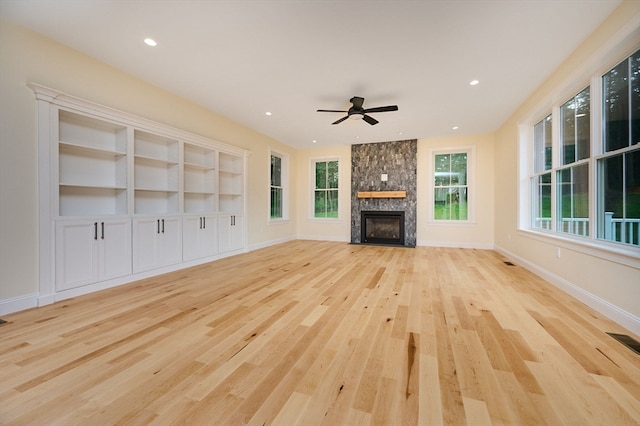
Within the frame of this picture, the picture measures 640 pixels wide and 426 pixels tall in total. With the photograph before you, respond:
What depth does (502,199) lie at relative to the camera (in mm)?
5496

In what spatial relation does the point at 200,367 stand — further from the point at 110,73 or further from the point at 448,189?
the point at 448,189

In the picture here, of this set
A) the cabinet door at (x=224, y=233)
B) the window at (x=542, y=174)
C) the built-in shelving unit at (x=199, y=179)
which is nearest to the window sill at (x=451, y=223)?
the window at (x=542, y=174)

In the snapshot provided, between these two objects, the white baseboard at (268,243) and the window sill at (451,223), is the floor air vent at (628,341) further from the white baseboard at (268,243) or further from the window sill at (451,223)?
the white baseboard at (268,243)

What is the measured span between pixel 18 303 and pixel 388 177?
6975 millimetres

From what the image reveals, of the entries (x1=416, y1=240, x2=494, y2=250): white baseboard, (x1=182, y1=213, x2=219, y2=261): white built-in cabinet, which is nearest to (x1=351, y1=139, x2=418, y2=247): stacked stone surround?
(x1=416, y1=240, x2=494, y2=250): white baseboard

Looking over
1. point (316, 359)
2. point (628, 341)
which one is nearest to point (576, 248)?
point (628, 341)

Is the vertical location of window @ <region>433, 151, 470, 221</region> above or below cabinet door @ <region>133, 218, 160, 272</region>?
above

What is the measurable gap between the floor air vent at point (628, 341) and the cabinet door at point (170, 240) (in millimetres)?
5153

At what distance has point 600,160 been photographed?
2592 mm

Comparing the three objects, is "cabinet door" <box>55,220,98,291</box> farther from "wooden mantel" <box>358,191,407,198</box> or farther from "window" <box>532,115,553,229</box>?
"window" <box>532,115,553,229</box>

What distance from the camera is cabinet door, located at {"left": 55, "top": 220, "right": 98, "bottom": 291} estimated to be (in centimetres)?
278

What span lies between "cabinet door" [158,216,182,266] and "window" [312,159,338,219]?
4.42 metres

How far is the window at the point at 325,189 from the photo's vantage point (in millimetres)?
7727

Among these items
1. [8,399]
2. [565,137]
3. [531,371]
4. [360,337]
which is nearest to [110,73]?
[8,399]
